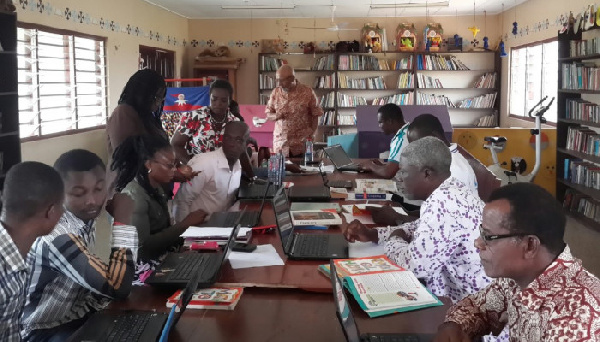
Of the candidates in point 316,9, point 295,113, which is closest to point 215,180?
point 295,113

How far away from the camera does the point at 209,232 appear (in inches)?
98.4

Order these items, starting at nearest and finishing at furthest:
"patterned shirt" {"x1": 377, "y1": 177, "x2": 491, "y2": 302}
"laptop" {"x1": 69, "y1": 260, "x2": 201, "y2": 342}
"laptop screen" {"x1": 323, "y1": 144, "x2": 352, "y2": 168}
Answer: "laptop" {"x1": 69, "y1": 260, "x2": 201, "y2": 342}
"patterned shirt" {"x1": 377, "y1": 177, "x2": 491, "y2": 302}
"laptop screen" {"x1": 323, "y1": 144, "x2": 352, "y2": 168}

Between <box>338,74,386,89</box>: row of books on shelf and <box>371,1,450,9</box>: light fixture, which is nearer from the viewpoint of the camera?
<box>371,1,450,9</box>: light fixture

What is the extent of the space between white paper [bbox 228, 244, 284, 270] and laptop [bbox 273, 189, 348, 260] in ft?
0.18

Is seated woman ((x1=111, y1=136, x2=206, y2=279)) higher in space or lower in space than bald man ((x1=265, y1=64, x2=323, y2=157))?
lower

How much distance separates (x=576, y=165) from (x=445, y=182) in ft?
16.6

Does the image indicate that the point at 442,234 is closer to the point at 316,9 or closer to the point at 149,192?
the point at 149,192

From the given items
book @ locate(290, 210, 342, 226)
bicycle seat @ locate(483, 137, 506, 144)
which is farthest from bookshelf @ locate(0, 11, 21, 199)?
bicycle seat @ locate(483, 137, 506, 144)

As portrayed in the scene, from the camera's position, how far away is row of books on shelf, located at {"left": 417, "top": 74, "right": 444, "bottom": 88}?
10320 millimetres

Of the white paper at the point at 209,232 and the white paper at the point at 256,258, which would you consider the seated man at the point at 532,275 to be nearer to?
the white paper at the point at 256,258

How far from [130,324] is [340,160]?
11.0 ft

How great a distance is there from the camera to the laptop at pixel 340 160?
4646mm

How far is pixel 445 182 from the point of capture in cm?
208

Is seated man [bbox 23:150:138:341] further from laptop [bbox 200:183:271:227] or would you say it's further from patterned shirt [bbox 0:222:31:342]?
laptop [bbox 200:183:271:227]
